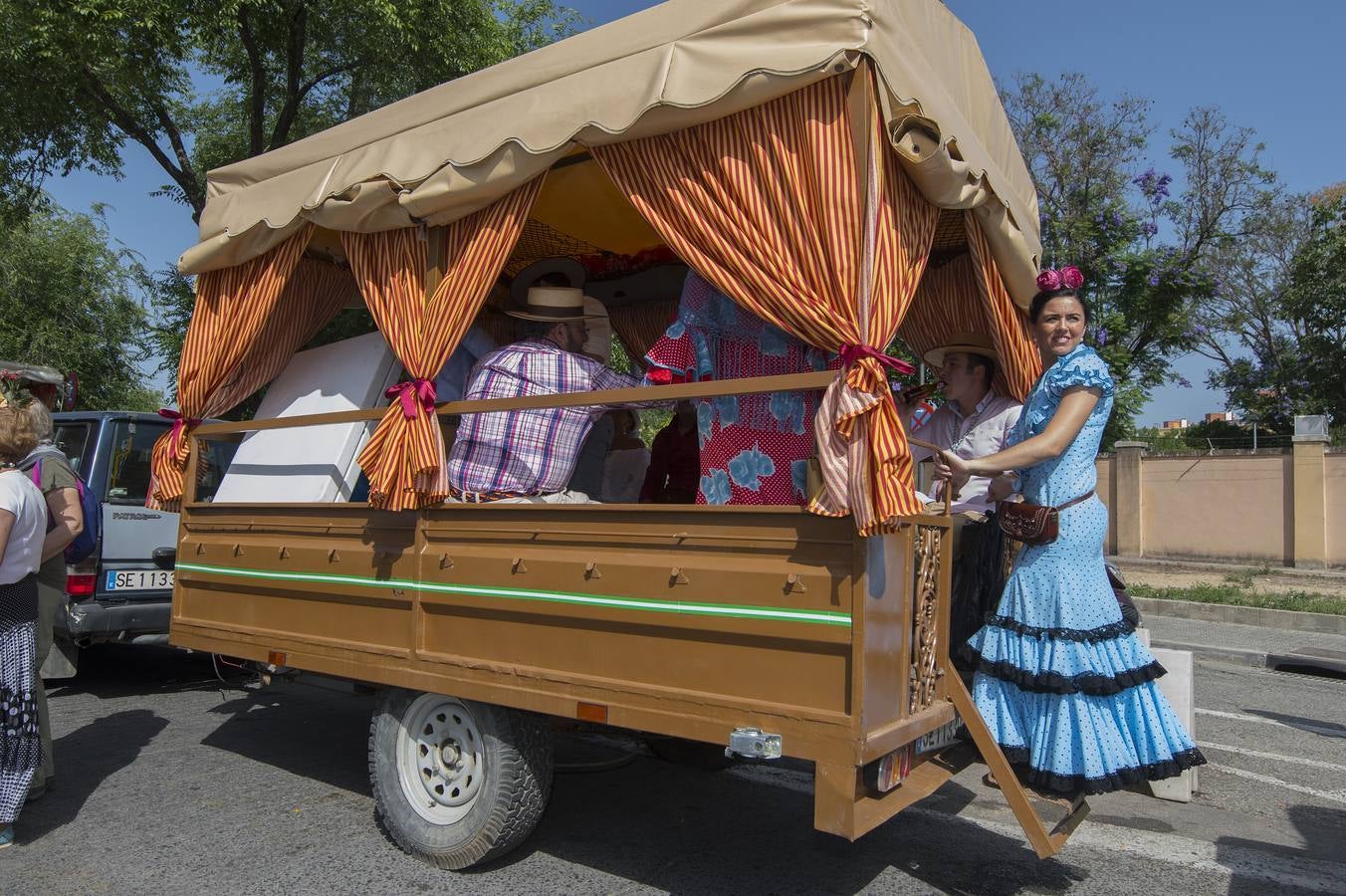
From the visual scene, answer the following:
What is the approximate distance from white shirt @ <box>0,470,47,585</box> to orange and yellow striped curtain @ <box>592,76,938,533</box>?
9.54ft

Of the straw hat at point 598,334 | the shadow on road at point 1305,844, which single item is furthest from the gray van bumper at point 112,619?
the shadow on road at point 1305,844

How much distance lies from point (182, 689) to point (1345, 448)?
56.0 feet

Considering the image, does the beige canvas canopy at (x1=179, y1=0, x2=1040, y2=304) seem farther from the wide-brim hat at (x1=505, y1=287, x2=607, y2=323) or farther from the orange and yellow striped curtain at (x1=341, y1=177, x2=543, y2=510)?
the wide-brim hat at (x1=505, y1=287, x2=607, y2=323)

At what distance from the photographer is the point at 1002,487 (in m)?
3.67

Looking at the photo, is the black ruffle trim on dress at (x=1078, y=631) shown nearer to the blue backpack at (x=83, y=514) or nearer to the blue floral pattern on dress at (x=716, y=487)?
the blue floral pattern on dress at (x=716, y=487)

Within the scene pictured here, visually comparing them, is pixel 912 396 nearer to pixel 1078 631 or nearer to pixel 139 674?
pixel 1078 631

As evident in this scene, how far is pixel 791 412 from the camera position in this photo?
345 centimetres

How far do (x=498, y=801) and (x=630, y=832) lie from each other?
0.85 meters

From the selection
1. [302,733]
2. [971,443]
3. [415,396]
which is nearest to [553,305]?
[415,396]

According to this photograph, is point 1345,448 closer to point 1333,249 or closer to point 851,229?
point 1333,249

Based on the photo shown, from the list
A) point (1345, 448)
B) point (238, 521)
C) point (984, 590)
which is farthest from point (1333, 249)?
point (238, 521)

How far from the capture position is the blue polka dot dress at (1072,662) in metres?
3.14

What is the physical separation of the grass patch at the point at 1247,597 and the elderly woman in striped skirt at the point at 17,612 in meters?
12.8

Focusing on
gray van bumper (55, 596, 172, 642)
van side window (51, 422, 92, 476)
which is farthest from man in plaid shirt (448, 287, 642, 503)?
van side window (51, 422, 92, 476)
